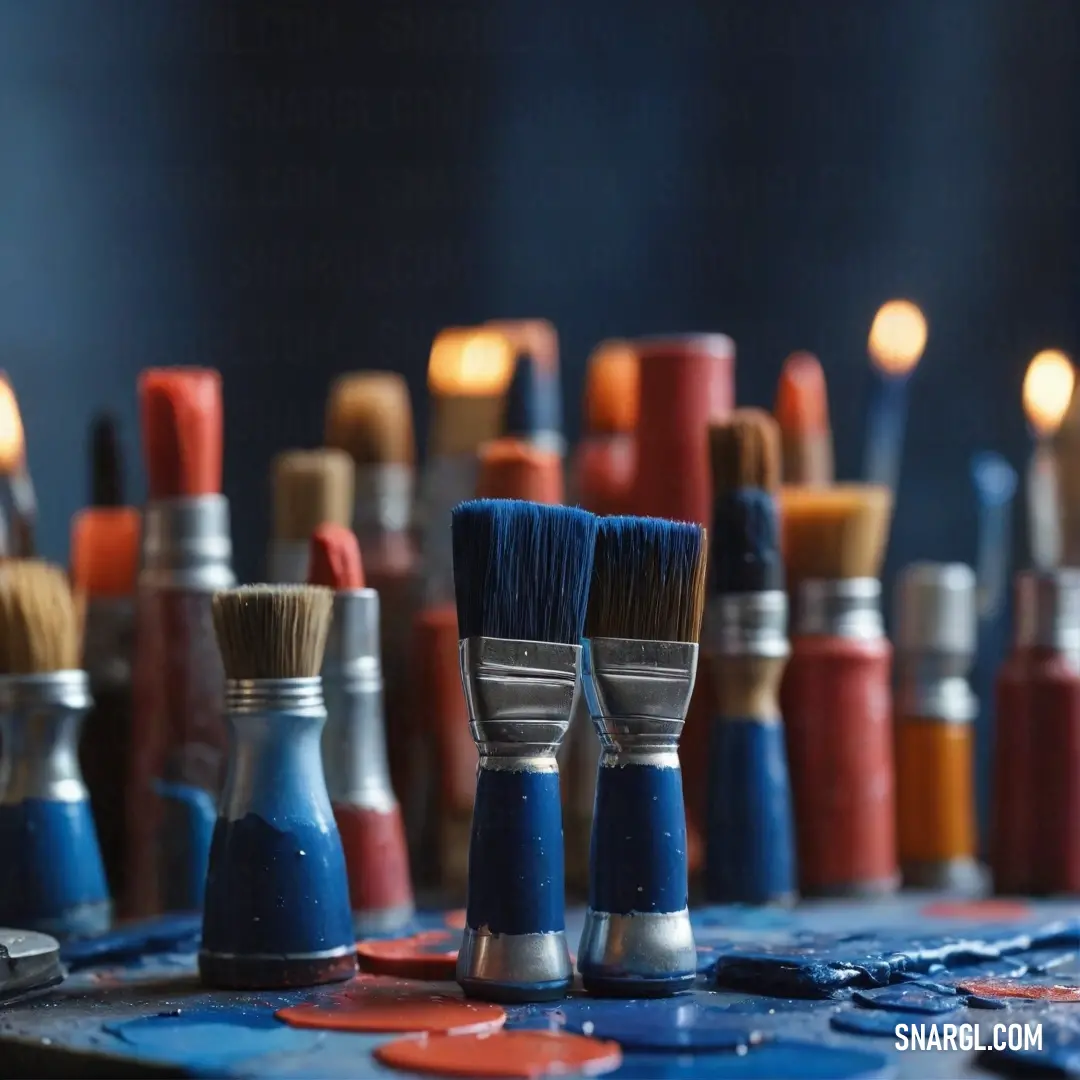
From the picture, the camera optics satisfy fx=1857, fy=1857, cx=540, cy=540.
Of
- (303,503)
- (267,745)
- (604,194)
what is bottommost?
(267,745)

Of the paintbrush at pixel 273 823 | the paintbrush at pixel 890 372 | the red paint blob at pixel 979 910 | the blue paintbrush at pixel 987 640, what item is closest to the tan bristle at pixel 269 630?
the paintbrush at pixel 273 823

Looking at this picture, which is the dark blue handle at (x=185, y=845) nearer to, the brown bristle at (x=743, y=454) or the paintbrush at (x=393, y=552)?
the paintbrush at (x=393, y=552)

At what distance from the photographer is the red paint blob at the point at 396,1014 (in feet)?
2.12

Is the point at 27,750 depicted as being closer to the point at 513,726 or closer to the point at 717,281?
the point at 513,726

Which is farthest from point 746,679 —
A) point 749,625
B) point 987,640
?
point 987,640

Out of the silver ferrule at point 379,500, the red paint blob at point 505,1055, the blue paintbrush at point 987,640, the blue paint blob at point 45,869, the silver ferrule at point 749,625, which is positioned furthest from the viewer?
the blue paintbrush at point 987,640

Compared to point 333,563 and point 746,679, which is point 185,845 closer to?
point 333,563

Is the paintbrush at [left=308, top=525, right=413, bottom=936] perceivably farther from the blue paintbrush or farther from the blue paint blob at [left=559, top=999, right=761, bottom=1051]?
the blue paintbrush

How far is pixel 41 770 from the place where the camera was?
85cm

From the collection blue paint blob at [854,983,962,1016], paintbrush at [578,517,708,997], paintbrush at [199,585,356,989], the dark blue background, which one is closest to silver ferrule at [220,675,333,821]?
paintbrush at [199,585,356,989]

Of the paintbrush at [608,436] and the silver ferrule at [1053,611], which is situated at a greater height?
the paintbrush at [608,436]

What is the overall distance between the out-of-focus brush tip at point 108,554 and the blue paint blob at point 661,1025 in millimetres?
429

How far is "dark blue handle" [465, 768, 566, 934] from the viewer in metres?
0.68

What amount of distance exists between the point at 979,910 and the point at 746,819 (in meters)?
0.13
